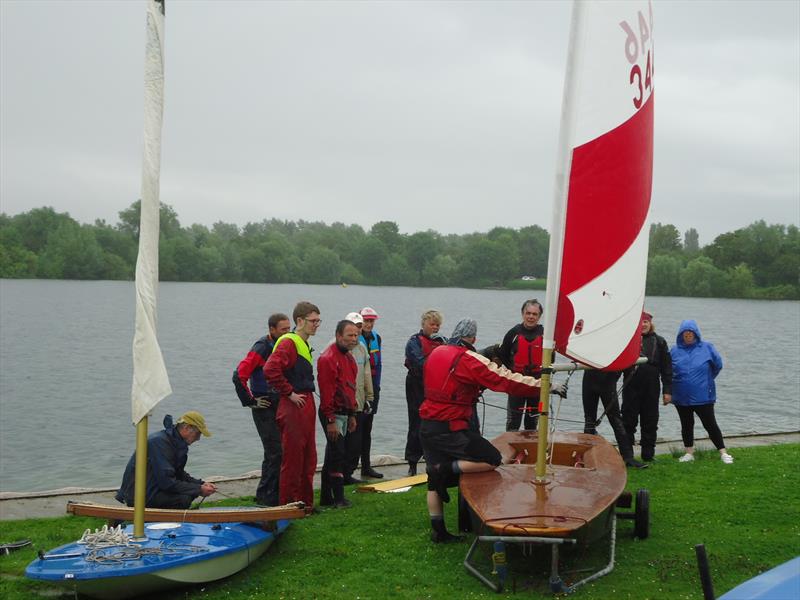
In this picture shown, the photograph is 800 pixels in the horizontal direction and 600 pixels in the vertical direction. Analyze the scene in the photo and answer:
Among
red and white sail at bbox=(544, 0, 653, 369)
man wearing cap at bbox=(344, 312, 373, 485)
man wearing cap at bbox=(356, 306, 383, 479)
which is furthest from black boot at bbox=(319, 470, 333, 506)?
red and white sail at bbox=(544, 0, 653, 369)

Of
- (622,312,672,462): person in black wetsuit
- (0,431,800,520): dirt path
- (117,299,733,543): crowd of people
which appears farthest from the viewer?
(622,312,672,462): person in black wetsuit

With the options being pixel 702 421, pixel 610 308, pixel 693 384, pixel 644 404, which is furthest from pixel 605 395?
pixel 610 308

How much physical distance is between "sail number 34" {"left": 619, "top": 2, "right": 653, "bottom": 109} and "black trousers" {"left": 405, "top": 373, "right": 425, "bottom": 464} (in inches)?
157

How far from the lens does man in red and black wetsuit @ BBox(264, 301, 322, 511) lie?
691 centimetres

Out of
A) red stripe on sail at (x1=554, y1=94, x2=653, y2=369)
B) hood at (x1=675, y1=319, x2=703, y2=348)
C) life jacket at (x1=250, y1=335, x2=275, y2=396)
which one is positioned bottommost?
life jacket at (x1=250, y1=335, x2=275, y2=396)

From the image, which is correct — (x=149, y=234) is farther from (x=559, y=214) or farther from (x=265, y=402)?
(x=559, y=214)

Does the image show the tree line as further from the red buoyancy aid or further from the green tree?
the red buoyancy aid

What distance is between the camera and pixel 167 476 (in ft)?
20.9

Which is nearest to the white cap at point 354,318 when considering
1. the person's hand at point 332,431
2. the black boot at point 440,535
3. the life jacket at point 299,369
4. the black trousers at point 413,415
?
the life jacket at point 299,369

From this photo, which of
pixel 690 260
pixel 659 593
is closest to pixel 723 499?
pixel 659 593

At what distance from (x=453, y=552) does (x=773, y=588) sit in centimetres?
318

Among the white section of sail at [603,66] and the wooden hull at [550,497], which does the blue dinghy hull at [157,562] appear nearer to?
the wooden hull at [550,497]

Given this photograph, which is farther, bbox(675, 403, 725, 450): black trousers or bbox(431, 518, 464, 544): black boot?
bbox(675, 403, 725, 450): black trousers

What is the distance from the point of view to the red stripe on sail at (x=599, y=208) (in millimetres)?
5816
